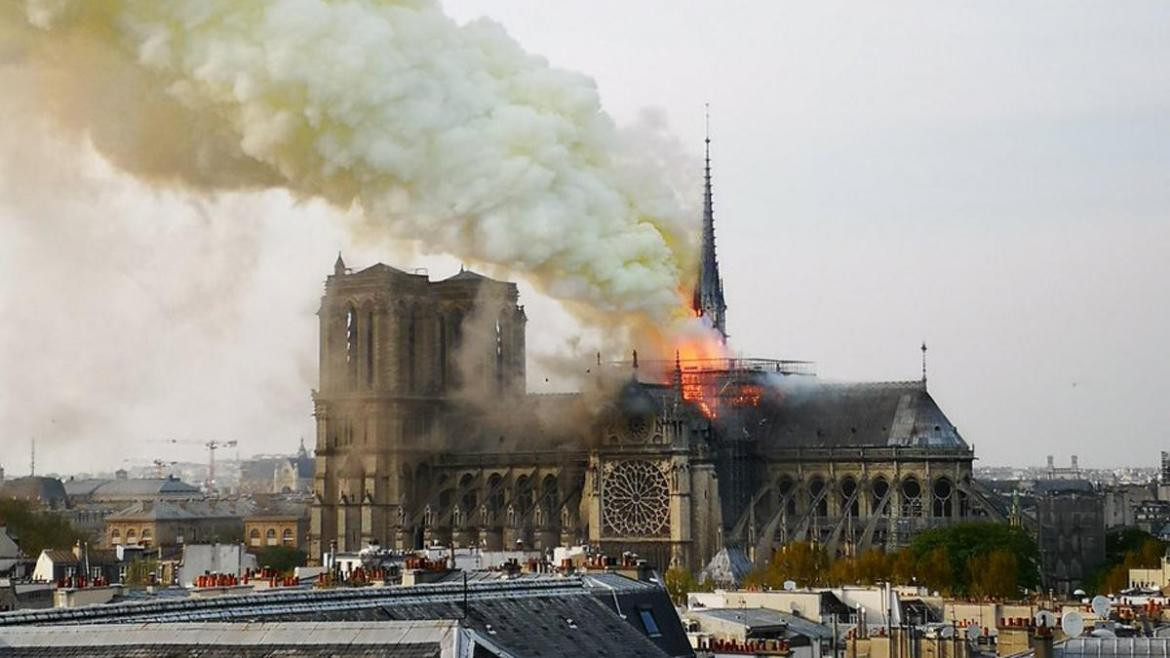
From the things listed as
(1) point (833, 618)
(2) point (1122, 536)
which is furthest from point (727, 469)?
(1) point (833, 618)

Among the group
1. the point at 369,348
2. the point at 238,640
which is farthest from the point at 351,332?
the point at 238,640

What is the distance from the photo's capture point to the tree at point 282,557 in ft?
535

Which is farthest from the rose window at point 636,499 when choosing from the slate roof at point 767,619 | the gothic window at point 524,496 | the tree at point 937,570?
the slate roof at point 767,619

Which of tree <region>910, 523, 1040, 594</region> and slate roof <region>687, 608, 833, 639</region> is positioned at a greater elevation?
tree <region>910, 523, 1040, 594</region>

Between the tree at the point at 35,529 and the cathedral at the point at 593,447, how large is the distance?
1496 centimetres

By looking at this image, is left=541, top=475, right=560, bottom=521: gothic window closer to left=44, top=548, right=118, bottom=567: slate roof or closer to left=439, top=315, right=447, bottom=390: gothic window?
left=439, top=315, right=447, bottom=390: gothic window

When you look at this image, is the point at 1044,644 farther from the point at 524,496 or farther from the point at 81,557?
the point at 524,496

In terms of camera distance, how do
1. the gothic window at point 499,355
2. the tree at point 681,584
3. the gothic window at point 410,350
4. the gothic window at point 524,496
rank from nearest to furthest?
the tree at point 681,584 → the gothic window at point 524,496 → the gothic window at point 410,350 → the gothic window at point 499,355

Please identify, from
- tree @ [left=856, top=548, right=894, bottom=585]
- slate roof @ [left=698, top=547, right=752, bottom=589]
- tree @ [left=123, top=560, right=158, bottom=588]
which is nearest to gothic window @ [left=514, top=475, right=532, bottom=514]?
slate roof @ [left=698, top=547, right=752, bottom=589]

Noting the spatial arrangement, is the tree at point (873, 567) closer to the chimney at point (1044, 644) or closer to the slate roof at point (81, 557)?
the slate roof at point (81, 557)

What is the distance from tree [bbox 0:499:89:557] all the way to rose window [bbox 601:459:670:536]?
99.3ft

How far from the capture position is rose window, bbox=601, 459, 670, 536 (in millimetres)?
157250

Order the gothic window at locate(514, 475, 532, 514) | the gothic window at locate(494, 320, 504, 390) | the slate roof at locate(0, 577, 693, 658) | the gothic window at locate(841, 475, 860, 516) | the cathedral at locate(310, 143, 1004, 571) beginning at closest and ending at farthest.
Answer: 1. the slate roof at locate(0, 577, 693, 658)
2. the cathedral at locate(310, 143, 1004, 571)
3. the gothic window at locate(841, 475, 860, 516)
4. the gothic window at locate(514, 475, 532, 514)
5. the gothic window at locate(494, 320, 504, 390)

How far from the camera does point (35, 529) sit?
173750 mm
